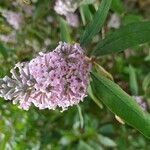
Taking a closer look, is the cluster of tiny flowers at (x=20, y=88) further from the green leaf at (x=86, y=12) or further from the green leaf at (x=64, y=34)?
the green leaf at (x=86, y=12)

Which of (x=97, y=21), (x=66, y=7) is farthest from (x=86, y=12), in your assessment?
(x=97, y=21)

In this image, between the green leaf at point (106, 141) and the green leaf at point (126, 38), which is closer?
the green leaf at point (126, 38)

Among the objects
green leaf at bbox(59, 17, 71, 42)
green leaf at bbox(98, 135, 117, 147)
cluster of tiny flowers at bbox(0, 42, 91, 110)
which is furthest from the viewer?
green leaf at bbox(98, 135, 117, 147)

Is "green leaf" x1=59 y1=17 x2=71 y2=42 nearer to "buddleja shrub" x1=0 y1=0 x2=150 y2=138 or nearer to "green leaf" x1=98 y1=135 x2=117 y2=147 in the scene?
"buddleja shrub" x1=0 y1=0 x2=150 y2=138

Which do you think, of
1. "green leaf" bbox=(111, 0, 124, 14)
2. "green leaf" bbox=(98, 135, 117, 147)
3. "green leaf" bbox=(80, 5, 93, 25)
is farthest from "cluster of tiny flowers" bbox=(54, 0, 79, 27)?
"green leaf" bbox=(98, 135, 117, 147)

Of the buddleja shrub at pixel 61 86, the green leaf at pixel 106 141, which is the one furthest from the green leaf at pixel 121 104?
the green leaf at pixel 106 141

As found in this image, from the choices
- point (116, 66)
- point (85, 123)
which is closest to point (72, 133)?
point (85, 123)

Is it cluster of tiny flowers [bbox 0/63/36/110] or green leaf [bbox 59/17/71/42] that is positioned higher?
cluster of tiny flowers [bbox 0/63/36/110]
